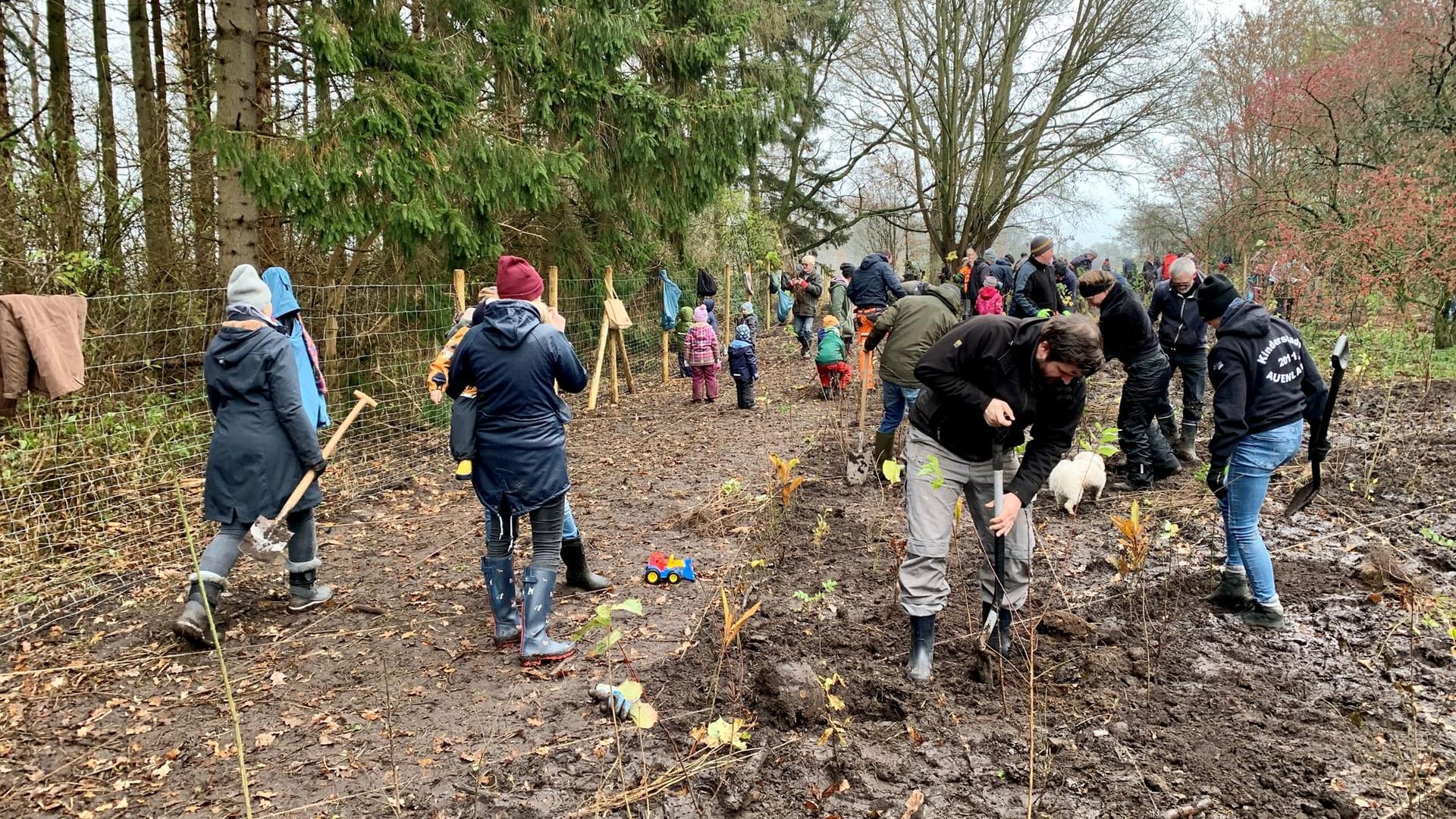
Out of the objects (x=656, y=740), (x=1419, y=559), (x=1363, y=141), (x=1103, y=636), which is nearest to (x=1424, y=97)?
(x=1363, y=141)

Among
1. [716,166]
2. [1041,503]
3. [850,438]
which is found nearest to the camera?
[1041,503]

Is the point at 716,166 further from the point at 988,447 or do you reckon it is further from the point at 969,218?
the point at 969,218

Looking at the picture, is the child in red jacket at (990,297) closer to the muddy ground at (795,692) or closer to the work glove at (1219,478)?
the muddy ground at (795,692)

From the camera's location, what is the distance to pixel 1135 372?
5.88m

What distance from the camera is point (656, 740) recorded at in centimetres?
298

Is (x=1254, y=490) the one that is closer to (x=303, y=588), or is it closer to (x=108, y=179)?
(x=303, y=588)

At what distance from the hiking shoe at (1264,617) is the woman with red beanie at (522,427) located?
3360 millimetres

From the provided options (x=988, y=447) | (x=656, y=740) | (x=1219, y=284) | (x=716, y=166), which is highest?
(x=716, y=166)

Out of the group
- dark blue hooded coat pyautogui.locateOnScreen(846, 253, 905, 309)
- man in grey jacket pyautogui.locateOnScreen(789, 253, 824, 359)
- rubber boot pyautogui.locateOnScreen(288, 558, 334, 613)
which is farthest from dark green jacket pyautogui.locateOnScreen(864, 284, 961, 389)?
man in grey jacket pyautogui.locateOnScreen(789, 253, 824, 359)

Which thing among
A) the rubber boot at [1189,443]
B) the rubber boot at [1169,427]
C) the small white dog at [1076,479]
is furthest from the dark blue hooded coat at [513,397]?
the rubber boot at [1169,427]

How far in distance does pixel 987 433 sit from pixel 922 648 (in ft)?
3.22

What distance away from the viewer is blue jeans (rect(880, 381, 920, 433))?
5.77 metres

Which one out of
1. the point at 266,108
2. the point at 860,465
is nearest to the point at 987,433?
the point at 860,465

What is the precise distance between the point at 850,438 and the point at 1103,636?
4476 mm
